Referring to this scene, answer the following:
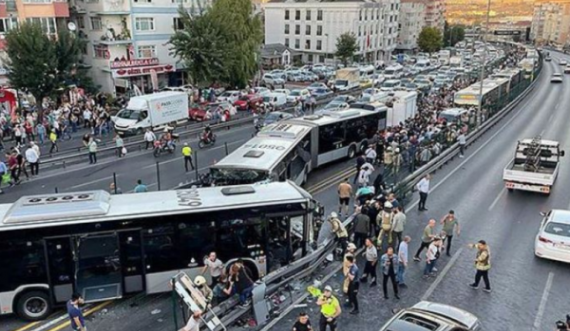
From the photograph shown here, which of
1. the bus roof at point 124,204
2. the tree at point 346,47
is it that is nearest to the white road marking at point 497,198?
the bus roof at point 124,204

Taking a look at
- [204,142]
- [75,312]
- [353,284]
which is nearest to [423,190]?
[353,284]

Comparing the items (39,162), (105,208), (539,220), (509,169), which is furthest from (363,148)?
(105,208)

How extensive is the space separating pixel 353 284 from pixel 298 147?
1200 centimetres

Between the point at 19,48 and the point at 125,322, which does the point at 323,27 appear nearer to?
the point at 19,48

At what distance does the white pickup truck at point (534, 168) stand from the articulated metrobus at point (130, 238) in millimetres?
12252

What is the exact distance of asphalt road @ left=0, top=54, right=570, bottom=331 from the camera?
13156mm

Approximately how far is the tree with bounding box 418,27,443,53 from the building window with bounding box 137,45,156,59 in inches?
3263

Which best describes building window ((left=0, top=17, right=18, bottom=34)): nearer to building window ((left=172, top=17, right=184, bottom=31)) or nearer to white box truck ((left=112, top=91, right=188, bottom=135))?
white box truck ((left=112, top=91, right=188, bottom=135))

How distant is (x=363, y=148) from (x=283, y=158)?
10.3 m

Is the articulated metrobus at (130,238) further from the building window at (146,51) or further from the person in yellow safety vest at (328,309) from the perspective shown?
the building window at (146,51)

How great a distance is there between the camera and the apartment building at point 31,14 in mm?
42031

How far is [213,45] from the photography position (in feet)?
153

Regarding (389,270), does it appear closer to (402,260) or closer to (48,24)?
(402,260)

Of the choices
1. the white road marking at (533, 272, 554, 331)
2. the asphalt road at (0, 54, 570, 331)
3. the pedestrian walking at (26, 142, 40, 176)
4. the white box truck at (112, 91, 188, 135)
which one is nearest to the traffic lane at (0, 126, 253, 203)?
the asphalt road at (0, 54, 570, 331)
